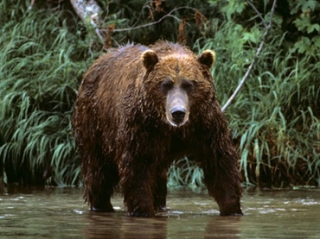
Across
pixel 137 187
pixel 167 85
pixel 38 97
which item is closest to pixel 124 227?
pixel 137 187

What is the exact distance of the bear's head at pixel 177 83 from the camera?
24.6 ft

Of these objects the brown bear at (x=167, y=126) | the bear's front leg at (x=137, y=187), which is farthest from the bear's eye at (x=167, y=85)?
the bear's front leg at (x=137, y=187)

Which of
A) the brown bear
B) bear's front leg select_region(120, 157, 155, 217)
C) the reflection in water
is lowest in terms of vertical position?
the reflection in water

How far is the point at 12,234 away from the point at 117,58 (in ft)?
9.98

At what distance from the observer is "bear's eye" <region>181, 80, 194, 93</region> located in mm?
7586

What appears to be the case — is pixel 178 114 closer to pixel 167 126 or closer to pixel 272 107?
pixel 167 126

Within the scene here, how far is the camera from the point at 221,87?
11.9m

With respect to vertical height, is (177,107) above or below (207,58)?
below

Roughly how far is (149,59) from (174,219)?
124 centimetres

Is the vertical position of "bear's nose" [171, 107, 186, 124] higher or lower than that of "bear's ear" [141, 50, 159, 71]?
lower

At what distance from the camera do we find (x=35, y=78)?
1263 centimetres

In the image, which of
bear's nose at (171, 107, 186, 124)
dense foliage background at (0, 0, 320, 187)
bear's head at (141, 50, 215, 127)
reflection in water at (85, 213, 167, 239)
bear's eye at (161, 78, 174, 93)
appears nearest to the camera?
reflection in water at (85, 213, 167, 239)

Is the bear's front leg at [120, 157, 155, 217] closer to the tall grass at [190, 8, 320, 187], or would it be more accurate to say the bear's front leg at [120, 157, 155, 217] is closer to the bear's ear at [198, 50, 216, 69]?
the bear's ear at [198, 50, 216, 69]

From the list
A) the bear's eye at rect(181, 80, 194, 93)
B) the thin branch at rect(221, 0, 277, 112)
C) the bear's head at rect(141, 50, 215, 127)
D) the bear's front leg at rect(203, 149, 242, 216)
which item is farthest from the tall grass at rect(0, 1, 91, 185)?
the bear's eye at rect(181, 80, 194, 93)
